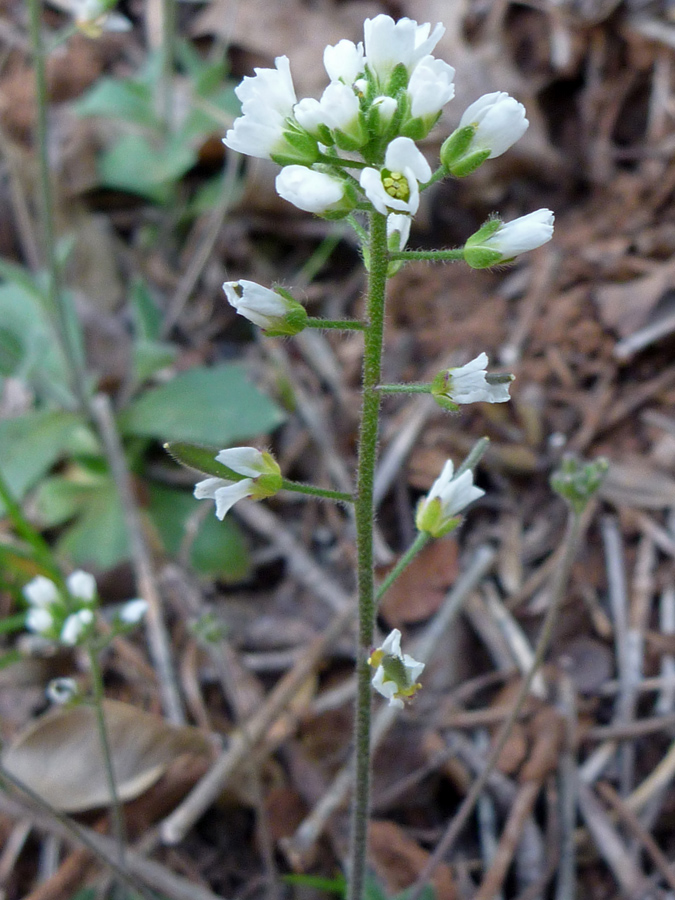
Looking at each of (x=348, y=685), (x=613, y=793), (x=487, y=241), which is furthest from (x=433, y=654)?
(x=487, y=241)

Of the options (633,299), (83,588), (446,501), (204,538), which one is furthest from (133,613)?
(633,299)

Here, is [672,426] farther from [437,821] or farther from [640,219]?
[437,821]

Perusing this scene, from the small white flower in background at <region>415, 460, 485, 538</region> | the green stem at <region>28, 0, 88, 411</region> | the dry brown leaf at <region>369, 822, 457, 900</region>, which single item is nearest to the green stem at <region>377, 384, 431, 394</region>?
the small white flower in background at <region>415, 460, 485, 538</region>

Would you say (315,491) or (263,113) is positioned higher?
(263,113)

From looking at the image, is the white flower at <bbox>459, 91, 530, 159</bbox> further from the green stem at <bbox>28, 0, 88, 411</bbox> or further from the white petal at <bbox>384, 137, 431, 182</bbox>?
the green stem at <bbox>28, 0, 88, 411</bbox>

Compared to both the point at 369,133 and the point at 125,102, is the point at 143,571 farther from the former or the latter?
the point at 125,102

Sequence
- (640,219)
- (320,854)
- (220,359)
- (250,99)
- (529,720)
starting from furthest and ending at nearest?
(220,359) < (640,219) < (529,720) < (320,854) < (250,99)
